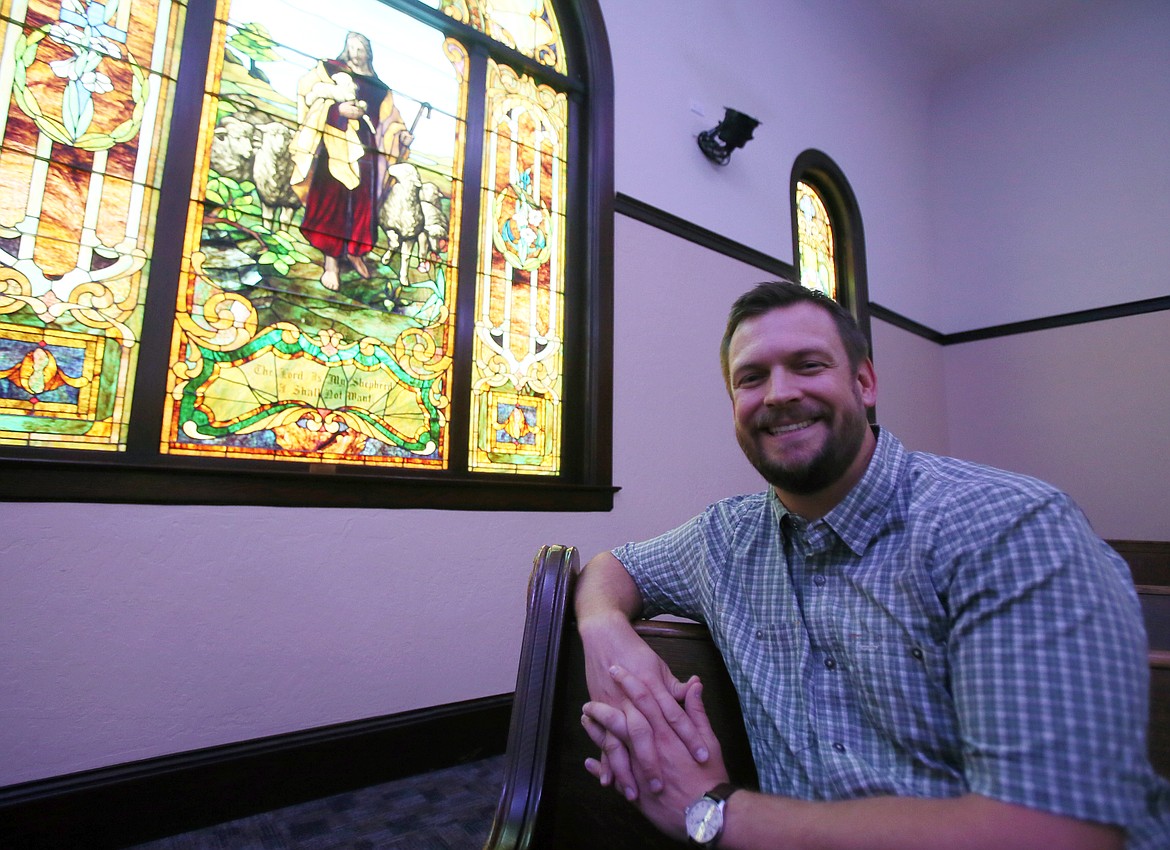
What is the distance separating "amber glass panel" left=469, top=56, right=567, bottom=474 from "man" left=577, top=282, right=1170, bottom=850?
161 cm

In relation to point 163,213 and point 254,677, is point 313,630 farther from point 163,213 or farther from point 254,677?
point 163,213

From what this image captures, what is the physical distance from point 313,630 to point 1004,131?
628cm

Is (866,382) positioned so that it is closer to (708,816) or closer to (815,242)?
(708,816)

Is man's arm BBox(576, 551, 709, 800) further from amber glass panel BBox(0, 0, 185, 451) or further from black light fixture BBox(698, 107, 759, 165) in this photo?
black light fixture BBox(698, 107, 759, 165)

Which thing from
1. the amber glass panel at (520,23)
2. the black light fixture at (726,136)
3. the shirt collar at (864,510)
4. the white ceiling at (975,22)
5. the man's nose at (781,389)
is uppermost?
the white ceiling at (975,22)

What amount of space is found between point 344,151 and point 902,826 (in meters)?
2.54

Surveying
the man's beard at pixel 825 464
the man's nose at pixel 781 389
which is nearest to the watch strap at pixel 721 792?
the man's beard at pixel 825 464

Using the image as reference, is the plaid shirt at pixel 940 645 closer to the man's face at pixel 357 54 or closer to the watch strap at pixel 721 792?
the watch strap at pixel 721 792

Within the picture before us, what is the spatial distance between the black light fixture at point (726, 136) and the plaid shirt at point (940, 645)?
9.57 ft

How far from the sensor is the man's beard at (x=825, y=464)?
0.94 m

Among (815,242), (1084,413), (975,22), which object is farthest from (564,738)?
(975,22)

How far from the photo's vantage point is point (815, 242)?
452cm

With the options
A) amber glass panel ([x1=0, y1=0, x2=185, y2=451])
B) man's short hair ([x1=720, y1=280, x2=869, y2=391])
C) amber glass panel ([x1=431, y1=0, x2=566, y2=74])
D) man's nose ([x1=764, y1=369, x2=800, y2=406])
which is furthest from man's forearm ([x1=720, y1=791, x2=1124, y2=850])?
amber glass panel ([x1=431, y1=0, x2=566, y2=74])

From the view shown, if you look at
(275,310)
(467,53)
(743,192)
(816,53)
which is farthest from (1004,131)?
(275,310)
